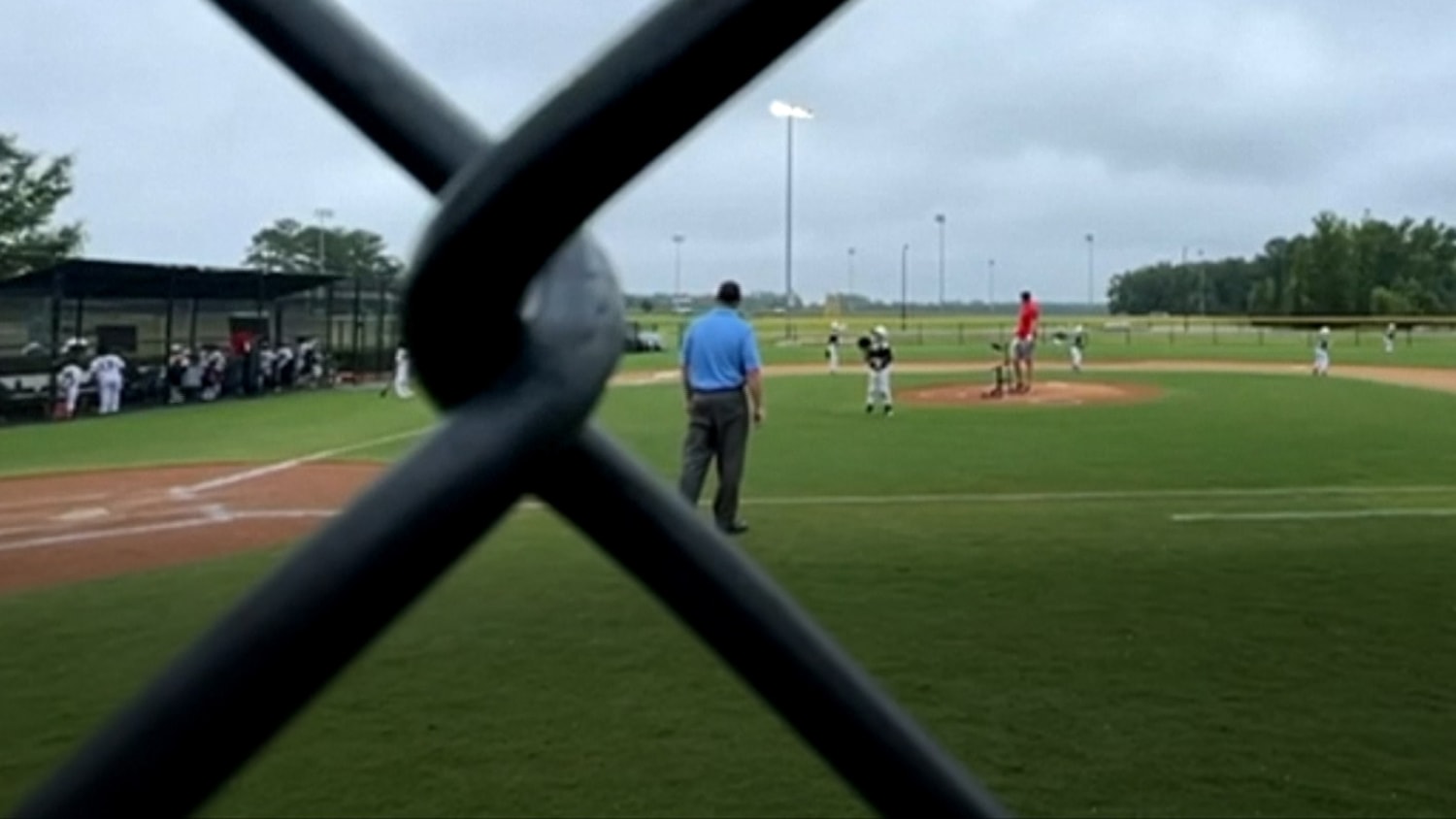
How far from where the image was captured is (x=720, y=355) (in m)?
9.74

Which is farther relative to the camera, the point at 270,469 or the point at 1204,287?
the point at 1204,287

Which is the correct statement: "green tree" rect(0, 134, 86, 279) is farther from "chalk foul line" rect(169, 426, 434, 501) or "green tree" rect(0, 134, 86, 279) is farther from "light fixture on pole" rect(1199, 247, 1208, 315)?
"light fixture on pole" rect(1199, 247, 1208, 315)

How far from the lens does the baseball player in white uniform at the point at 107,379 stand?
27.8 metres

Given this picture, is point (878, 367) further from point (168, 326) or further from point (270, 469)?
point (168, 326)

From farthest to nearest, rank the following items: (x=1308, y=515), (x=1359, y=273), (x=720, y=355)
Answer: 1. (x=1359, y=273)
2. (x=1308, y=515)
3. (x=720, y=355)

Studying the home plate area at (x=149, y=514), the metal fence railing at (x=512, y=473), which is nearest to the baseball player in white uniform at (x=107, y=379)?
the home plate area at (x=149, y=514)

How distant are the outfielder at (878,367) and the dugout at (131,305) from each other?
540 inches

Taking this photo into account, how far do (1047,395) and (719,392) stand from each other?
17.5 metres

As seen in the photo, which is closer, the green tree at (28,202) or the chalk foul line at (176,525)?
the chalk foul line at (176,525)

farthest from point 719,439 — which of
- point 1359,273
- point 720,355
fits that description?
point 1359,273

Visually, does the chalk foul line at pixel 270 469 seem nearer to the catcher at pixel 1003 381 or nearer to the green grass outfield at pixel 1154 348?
the catcher at pixel 1003 381

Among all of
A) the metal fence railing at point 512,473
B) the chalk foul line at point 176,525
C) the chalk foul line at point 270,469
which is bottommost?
the chalk foul line at point 176,525

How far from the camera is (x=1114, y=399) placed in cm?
2498

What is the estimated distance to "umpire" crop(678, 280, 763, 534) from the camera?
383 inches
